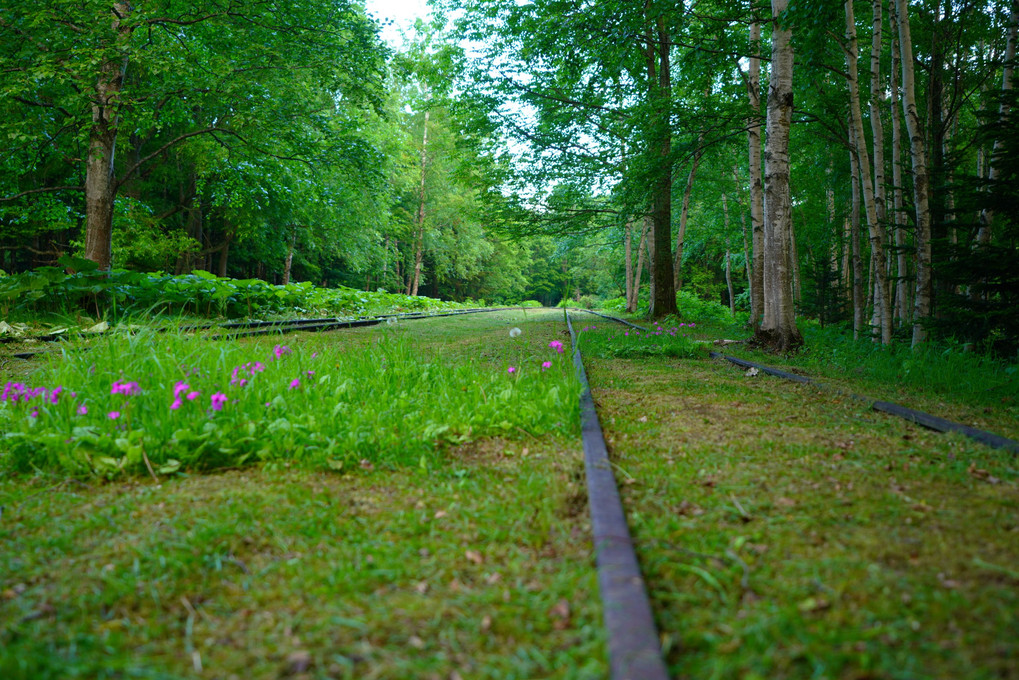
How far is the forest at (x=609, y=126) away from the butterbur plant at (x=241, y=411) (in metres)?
4.83

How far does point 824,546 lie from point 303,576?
1.46 m

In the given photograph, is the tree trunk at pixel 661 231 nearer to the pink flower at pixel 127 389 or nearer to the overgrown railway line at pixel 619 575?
the overgrown railway line at pixel 619 575

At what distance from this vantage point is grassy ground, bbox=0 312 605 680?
3.49 feet

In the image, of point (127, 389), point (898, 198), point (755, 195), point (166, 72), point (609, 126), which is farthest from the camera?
point (609, 126)

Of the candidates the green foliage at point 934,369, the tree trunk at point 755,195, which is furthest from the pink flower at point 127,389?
the tree trunk at point 755,195

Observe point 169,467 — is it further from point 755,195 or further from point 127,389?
point 755,195

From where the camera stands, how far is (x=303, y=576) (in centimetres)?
140

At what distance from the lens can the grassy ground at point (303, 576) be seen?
106 cm

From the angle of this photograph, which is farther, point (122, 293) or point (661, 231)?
point (661, 231)

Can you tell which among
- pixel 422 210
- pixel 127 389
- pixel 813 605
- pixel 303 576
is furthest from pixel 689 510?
pixel 422 210

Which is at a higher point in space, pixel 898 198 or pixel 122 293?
pixel 898 198

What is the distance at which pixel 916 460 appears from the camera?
226cm

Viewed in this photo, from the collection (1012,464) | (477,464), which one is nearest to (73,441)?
(477,464)

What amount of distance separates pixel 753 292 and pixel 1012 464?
28.1 feet
